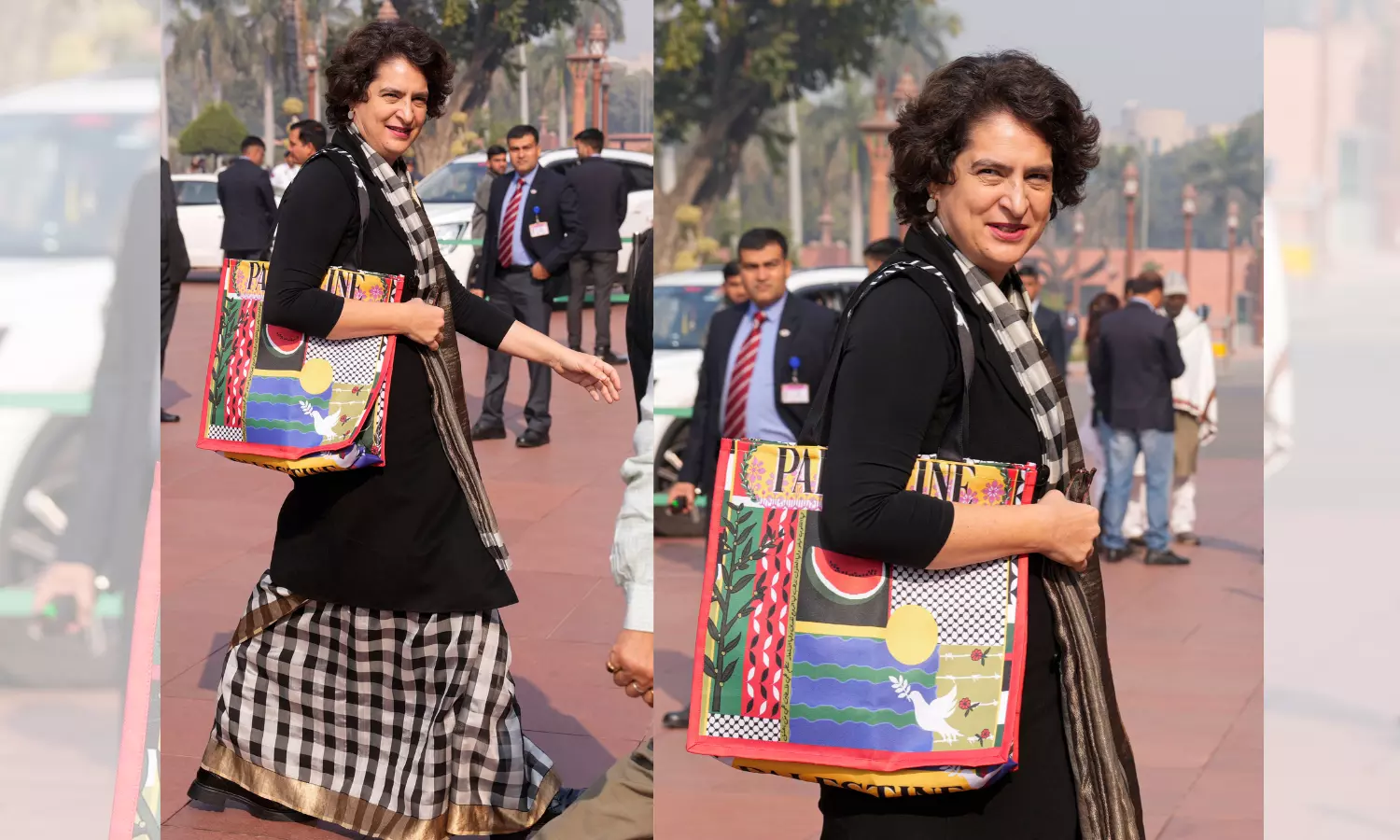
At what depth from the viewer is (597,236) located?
5.69 meters

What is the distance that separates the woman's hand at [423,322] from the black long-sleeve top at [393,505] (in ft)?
0.15

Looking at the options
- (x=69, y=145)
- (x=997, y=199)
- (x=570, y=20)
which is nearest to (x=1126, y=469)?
(x=570, y=20)

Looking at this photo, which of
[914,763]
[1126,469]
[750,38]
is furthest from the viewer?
[750,38]

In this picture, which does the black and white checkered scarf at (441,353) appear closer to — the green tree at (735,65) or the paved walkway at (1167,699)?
the paved walkway at (1167,699)

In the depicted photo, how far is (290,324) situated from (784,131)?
69.8ft

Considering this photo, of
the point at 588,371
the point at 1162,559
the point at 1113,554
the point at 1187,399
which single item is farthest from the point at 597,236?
the point at 1187,399

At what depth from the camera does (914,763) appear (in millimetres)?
2102

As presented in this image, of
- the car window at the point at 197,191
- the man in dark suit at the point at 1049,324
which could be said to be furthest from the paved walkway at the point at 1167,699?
the car window at the point at 197,191

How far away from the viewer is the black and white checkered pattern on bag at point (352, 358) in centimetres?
352

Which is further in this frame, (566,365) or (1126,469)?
(1126,469)

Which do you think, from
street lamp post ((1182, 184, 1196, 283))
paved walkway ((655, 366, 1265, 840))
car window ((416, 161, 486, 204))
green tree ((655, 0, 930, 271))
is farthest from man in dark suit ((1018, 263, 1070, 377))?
street lamp post ((1182, 184, 1196, 283))

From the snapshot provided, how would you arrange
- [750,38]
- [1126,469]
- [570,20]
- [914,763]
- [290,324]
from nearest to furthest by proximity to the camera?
[914,763], [290,324], [570,20], [1126,469], [750,38]

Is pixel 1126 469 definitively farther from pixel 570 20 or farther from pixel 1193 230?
pixel 1193 230

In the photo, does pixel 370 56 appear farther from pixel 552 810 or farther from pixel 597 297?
pixel 597 297
